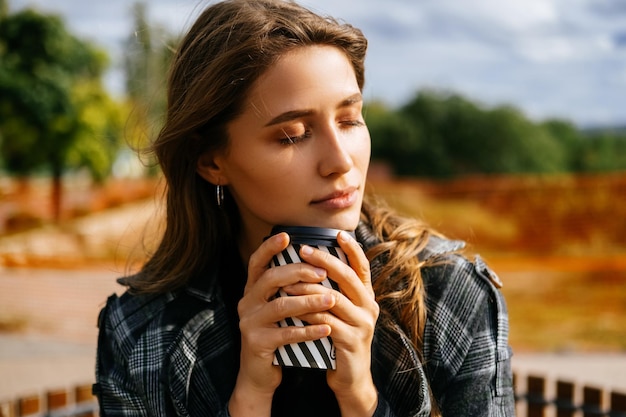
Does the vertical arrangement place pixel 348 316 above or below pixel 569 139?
below

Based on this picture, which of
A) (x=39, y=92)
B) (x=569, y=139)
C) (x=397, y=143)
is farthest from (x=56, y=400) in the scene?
(x=569, y=139)

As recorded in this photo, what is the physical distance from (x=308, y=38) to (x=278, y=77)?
0.48ft

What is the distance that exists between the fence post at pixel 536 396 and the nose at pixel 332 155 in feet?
7.91

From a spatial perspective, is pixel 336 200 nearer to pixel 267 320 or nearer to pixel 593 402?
pixel 267 320

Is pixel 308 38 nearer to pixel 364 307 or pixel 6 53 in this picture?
pixel 364 307

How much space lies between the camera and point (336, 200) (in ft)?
6.06

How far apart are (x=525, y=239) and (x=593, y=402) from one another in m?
15.7

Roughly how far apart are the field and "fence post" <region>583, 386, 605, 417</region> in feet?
15.4

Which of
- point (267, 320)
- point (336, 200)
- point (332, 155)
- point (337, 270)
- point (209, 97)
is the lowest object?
point (267, 320)

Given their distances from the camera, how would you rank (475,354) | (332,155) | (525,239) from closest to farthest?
(332,155) → (475,354) → (525,239)

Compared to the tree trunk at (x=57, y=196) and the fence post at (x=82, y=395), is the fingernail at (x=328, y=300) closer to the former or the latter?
the fence post at (x=82, y=395)

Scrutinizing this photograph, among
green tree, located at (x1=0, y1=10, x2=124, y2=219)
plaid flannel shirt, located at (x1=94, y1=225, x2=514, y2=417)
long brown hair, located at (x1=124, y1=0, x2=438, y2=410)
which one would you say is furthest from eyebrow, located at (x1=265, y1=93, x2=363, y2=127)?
green tree, located at (x1=0, y1=10, x2=124, y2=219)

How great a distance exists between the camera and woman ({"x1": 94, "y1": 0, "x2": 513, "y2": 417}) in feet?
5.70

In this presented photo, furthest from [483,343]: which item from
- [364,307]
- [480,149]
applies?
[480,149]
